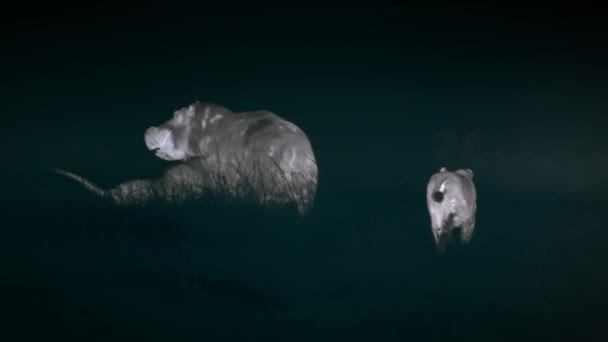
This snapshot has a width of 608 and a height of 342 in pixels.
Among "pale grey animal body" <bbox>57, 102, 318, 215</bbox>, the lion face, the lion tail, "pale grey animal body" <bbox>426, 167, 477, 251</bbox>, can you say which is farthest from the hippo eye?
the lion tail

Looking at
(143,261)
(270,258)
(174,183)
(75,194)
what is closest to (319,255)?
(270,258)

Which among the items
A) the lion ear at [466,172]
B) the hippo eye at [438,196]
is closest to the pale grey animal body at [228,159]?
the hippo eye at [438,196]

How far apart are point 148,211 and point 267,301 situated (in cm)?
93

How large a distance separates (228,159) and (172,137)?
544 millimetres

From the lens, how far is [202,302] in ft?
11.7

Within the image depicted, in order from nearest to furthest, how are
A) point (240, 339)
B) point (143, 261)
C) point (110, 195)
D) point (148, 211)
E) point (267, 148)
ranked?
point (240, 339) < point (143, 261) < point (148, 211) < point (110, 195) < point (267, 148)

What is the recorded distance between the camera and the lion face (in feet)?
17.4

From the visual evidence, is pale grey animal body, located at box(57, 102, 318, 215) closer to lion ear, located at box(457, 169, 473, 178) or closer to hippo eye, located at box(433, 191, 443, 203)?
hippo eye, located at box(433, 191, 443, 203)

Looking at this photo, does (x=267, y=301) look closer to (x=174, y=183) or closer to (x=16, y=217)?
(x=174, y=183)

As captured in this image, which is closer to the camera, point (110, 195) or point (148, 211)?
point (148, 211)

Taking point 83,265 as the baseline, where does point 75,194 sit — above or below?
above

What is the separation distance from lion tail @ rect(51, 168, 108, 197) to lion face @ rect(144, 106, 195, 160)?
2.12 ft

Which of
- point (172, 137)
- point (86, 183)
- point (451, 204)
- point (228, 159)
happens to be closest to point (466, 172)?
point (451, 204)

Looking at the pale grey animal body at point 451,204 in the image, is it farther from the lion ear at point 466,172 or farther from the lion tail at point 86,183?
the lion tail at point 86,183
